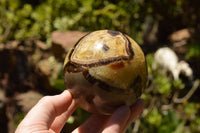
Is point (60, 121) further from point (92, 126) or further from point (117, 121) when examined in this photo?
point (117, 121)

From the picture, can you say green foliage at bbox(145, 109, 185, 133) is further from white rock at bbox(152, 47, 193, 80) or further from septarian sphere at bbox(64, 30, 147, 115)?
septarian sphere at bbox(64, 30, 147, 115)

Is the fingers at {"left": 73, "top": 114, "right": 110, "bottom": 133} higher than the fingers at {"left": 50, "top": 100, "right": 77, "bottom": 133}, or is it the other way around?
the fingers at {"left": 50, "top": 100, "right": 77, "bottom": 133}

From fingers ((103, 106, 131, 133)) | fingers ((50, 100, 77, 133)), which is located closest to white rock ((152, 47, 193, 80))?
fingers ((50, 100, 77, 133))

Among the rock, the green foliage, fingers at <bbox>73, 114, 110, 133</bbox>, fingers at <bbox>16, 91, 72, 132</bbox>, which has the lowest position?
the green foliage

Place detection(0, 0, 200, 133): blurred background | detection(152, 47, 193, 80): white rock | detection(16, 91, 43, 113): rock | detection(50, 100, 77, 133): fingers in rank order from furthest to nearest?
1. detection(152, 47, 193, 80): white rock
2. detection(16, 91, 43, 113): rock
3. detection(0, 0, 200, 133): blurred background
4. detection(50, 100, 77, 133): fingers

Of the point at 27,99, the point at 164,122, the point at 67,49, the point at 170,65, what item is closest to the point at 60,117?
the point at 67,49

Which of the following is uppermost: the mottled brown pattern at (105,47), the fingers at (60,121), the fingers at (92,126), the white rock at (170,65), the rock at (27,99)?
the mottled brown pattern at (105,47)

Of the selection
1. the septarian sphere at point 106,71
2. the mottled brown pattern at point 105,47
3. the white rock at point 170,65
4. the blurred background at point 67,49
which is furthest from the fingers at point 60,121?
the white rock at point 170,65

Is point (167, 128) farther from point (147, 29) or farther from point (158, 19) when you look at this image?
point (158, 19)

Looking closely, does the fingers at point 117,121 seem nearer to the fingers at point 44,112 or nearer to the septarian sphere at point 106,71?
the septarian sphere at point 106,71
